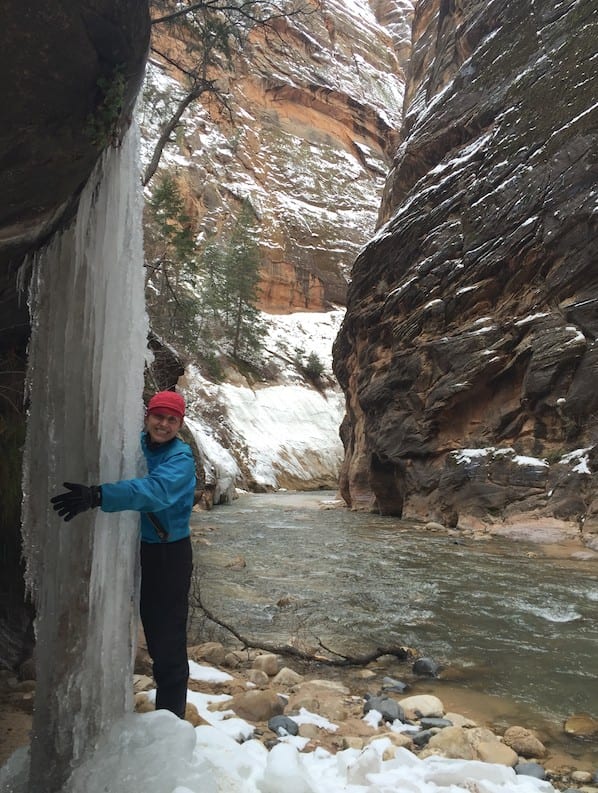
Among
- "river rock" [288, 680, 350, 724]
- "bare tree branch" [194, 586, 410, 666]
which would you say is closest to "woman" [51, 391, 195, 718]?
"river rock" [288, 680, 350, 724]

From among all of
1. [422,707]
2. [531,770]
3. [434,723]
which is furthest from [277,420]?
[531,770]

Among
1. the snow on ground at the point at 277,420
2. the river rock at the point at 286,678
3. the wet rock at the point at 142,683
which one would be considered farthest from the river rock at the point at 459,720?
the snow on ground at the point at 277,420

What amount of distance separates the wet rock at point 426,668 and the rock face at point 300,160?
46.1 meters

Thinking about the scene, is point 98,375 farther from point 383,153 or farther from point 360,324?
point 383,153

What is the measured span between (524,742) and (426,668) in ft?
4.61

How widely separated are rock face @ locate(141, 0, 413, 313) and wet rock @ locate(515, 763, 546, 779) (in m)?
47.5

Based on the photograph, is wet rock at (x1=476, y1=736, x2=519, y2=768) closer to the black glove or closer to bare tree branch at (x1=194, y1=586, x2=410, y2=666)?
bare tree branch at (x1=194, y1=586, x2=410, y2=666)

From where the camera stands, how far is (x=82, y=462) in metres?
2.61

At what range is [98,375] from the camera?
9.18 ft

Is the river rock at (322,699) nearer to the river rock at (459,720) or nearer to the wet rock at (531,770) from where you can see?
the river rock at (459,720)

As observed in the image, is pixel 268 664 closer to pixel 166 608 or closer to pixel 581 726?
pixel 166 608

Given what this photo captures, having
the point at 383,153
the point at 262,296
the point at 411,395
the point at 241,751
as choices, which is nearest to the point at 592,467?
the point at 411,395

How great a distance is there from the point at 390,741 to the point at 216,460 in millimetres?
21173

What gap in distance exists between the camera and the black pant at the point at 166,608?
2.78 m
